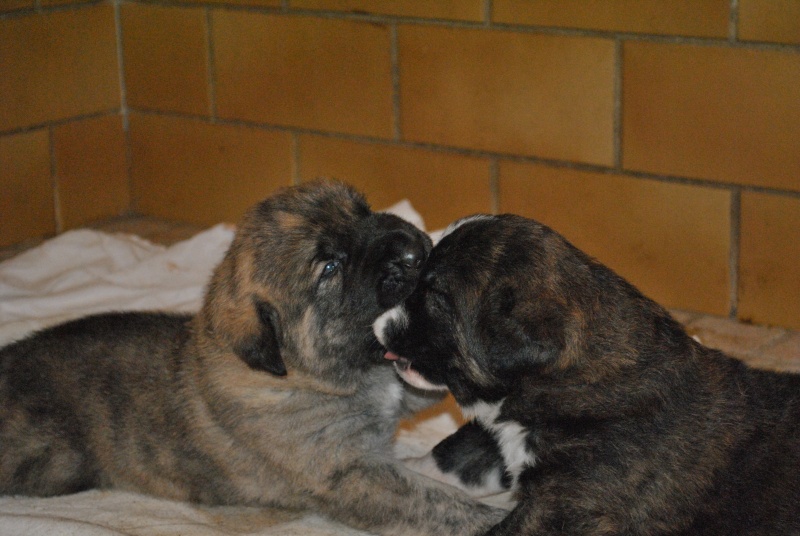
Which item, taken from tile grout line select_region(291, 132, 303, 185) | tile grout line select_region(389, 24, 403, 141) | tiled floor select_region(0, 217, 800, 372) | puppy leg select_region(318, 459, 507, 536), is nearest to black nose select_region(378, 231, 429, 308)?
puppy leg select_region(318, 459, 507, 536)

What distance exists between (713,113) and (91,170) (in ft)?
13.4

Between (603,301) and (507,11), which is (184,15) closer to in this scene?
(507,11)

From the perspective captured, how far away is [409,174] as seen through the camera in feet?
20.6

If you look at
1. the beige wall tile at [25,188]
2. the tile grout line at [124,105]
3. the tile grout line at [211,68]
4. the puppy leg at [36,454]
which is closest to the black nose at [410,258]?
the puppy leg at [36,454]

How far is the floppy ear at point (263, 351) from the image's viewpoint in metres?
3.52

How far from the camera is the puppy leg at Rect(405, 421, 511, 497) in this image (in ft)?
12.7

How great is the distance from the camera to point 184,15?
6.82m

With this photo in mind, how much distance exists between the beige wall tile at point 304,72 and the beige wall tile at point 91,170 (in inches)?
34.7

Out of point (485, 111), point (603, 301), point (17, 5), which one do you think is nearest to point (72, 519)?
point (603, 301)

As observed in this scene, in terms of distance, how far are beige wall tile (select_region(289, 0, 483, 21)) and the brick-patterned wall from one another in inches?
0.5

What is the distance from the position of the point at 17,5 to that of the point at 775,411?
16.6 feet

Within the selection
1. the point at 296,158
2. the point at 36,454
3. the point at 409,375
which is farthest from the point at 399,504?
the point at 296,158

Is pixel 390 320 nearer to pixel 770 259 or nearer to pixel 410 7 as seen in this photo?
pixel 770 259

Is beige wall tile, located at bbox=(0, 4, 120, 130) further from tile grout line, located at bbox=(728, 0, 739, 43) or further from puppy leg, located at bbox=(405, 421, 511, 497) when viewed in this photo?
tile grout line, located at bbox=(728, 0, 739, 43)
